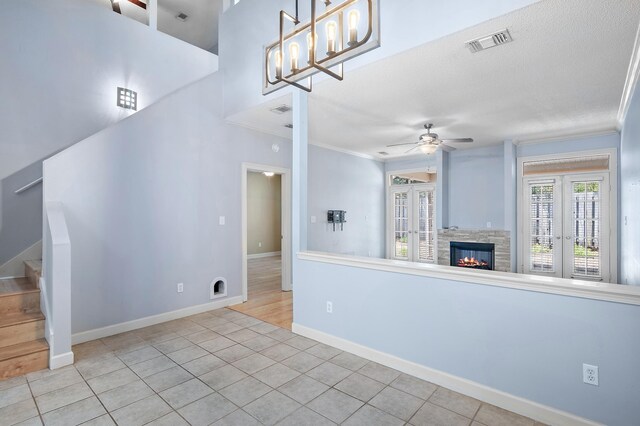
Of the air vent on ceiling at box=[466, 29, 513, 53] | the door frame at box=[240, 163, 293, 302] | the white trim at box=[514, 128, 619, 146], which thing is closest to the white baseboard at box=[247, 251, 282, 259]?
the door frame at box=[240, 163, 293, 302]

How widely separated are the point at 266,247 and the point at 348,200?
13.3 ft

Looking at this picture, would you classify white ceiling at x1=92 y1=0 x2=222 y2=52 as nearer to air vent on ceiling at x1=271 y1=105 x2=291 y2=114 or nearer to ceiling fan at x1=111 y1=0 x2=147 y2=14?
ceiling fan at x1=111 y1=0 x2=147 y2=14

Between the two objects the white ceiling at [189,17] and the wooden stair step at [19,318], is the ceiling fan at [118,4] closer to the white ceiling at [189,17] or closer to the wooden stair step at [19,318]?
the white ceiling at [189,17]

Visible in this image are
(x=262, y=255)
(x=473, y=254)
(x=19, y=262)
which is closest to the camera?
(x=19, y=262)

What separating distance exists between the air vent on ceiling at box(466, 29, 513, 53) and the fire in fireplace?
14.3ft

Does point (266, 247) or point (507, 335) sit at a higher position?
point (507, 335)

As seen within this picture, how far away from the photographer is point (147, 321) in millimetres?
3873

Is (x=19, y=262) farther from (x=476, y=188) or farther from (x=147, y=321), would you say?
(x=476, y=188)

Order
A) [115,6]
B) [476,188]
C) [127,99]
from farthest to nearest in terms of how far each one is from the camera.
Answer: [476,188] → [115,6] → [127,99]

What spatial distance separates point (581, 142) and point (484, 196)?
1765mm

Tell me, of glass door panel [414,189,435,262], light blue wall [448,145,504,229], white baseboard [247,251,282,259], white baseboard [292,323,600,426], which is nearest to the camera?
white baseboard [292,323,600,426]

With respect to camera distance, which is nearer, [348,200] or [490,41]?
→ [490,41]

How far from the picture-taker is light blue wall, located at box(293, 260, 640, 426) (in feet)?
6.13

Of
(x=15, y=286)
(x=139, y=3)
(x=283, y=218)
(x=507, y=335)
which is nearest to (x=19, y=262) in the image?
(x=15, y=286)
